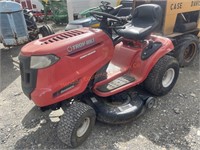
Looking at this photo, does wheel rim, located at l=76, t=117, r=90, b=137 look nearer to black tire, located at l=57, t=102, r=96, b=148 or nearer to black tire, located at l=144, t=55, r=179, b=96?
black tire, located at l=57, t=102, r=96, b=148

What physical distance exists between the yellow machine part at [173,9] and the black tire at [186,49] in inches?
12.7

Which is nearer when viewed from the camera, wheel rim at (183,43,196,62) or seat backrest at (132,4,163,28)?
seat backrest at (132,4,163,28)

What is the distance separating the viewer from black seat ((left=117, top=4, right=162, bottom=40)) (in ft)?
9.38

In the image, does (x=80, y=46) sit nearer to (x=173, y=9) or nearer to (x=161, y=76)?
(x=161, y=76)

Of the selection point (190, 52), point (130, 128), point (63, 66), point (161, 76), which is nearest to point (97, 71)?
point (63, 66)

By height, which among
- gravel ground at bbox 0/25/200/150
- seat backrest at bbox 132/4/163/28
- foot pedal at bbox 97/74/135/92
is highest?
seat backrest at bbox 132/4/163/28

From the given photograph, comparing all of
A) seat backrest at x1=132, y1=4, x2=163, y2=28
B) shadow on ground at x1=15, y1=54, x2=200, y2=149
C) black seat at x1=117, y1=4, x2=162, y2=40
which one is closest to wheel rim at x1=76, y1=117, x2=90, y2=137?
shadow on ground at x1=15, y1=54, x2=200, y2=149

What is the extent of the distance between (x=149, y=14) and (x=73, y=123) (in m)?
1.85

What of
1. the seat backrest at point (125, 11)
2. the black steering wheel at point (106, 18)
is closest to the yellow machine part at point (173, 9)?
the seat backrest at point (125, 11)

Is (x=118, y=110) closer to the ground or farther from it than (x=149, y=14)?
closer to the ground

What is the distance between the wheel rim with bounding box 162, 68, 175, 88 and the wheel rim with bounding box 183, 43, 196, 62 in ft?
3.95

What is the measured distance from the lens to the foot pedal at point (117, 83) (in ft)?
8.71

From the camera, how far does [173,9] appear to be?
13.1ft

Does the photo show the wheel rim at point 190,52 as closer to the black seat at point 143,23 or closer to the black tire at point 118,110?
the black seat at point 143,23
